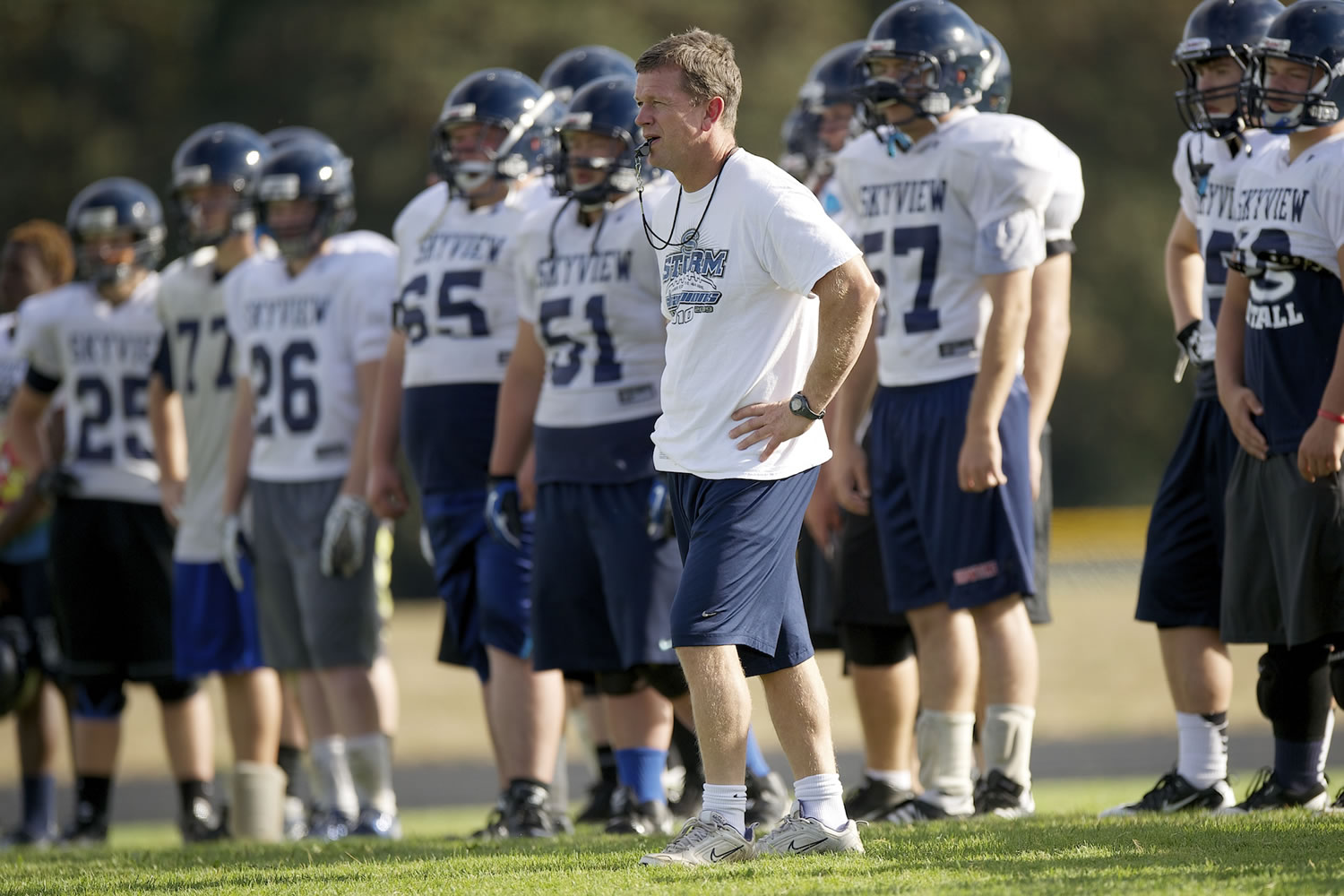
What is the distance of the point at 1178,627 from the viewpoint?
19.6ft

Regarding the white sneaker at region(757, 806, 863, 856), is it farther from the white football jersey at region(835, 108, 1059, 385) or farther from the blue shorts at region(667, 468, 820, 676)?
the white football jersey at region(835, 108, 1059, 385)

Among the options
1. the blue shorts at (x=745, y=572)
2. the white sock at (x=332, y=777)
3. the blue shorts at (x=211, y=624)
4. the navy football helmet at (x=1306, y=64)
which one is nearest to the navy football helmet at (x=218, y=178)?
the blue shorts at (x=211, y=624)

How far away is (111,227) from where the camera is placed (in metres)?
8.71

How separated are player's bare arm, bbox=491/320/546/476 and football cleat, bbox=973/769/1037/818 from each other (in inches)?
79.2

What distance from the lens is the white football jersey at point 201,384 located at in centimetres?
808

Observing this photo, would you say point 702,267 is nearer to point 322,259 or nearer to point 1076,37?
point 322,259

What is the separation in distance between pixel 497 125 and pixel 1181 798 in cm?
349

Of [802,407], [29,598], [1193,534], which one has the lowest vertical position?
[29,598]

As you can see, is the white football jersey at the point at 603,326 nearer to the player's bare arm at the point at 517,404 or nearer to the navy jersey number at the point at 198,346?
the player's bare arm at the point at 517,404

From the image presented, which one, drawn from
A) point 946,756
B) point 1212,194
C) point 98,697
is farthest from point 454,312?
point 98,697

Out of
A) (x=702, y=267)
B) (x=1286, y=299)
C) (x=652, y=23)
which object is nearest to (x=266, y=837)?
(x=702, y=267)

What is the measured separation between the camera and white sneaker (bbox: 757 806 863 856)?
4.69m

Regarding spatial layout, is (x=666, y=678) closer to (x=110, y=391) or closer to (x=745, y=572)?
(x=745, y=572)

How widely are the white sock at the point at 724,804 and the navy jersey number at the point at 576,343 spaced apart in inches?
80.7
